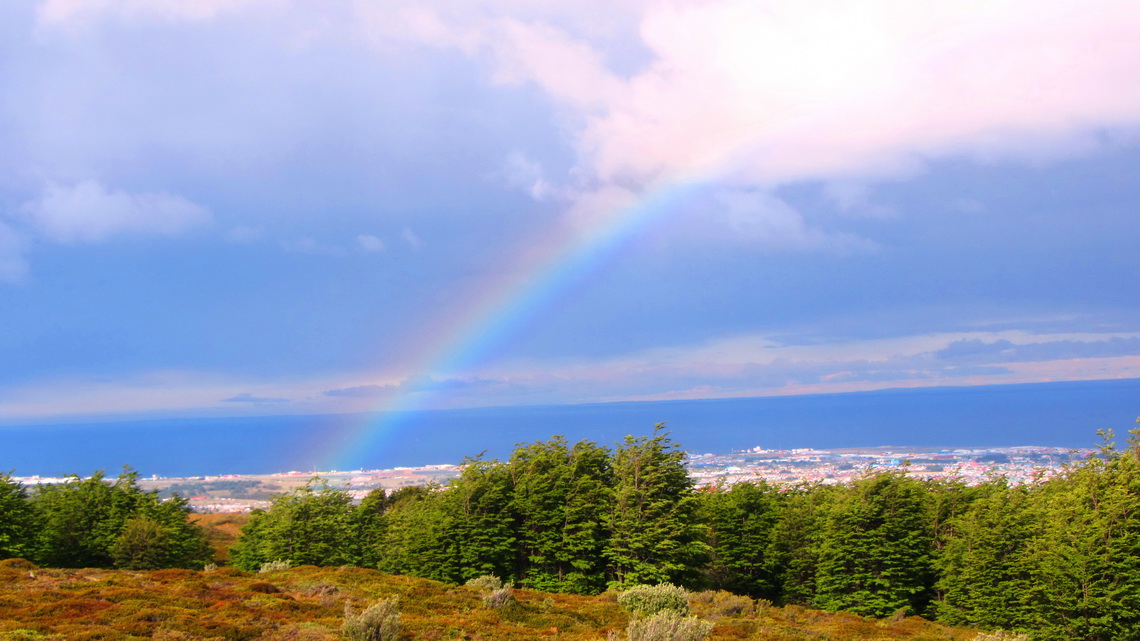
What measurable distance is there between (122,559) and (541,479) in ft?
78.0

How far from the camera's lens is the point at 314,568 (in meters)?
28.3

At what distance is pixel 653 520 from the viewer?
34781 mm

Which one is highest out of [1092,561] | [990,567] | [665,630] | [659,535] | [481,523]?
[665,630]

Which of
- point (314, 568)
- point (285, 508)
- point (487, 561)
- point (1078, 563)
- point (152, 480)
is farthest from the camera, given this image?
point (152, 480)

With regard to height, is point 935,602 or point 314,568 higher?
point 314,568

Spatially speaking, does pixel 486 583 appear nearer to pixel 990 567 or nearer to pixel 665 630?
pixel 665 630

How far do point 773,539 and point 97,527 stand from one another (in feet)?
147

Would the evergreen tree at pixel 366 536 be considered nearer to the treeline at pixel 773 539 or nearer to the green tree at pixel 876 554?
the treeline at pixel 773 539

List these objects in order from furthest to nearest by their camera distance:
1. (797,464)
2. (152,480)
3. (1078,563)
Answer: (152,480) < (797,464) < (1078,563)

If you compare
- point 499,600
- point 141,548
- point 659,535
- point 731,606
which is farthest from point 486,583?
point 141,548

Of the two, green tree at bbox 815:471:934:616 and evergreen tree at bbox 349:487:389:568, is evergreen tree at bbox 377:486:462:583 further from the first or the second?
green tree at bbox 815:471:934:616

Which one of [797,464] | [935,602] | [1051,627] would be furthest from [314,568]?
[797,464]

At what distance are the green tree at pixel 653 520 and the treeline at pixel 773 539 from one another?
0.34 ft

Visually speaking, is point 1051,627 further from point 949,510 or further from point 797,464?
point 797,464
